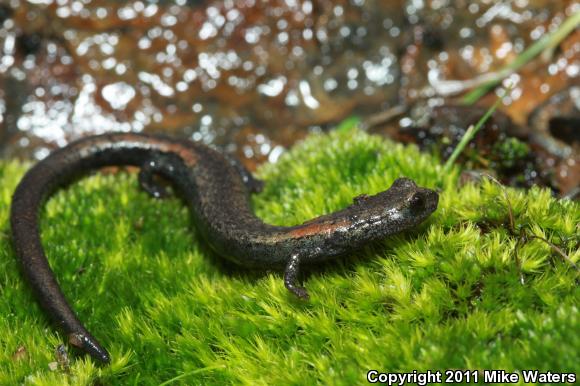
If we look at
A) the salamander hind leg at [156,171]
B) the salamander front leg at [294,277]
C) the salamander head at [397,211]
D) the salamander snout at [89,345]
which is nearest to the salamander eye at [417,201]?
the salamander head at [397,211]

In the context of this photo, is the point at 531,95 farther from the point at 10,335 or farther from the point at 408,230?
the point at 10,335

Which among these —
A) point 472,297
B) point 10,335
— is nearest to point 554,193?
point 472,297

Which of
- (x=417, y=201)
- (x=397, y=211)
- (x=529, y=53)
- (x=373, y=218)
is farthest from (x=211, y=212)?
(x=529, y=53)

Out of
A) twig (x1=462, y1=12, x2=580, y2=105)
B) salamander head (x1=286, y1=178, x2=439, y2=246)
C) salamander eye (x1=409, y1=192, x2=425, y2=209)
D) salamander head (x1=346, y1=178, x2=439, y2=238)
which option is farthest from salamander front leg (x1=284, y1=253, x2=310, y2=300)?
twig (x1=462, y1=12, x2=580, y2=105)

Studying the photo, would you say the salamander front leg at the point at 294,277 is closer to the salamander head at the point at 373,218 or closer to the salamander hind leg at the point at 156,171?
the salamander head at the point at 373,218

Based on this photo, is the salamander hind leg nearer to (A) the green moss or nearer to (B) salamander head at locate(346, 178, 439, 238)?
(A) the green moss

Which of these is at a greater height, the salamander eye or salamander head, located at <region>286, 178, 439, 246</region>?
the salamander eye

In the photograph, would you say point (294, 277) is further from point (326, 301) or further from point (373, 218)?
point (373, 218)
